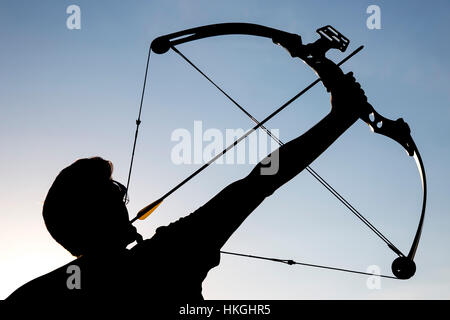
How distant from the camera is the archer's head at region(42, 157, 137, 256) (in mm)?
1308

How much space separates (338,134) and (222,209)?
71 cm

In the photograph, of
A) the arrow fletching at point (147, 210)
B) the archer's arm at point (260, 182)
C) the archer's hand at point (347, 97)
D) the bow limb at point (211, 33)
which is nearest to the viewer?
the archer's arm at point (260, 182)

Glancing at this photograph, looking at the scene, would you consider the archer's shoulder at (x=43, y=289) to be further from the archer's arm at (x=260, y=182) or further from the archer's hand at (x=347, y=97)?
the archer's hand at (x=347, y=97)

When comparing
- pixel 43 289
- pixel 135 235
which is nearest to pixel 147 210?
pixel 135 235

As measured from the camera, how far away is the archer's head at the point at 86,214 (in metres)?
1.31

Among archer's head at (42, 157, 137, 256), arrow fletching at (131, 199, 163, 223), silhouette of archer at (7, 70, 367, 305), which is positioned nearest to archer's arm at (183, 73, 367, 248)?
silhouette of archer at (7, 70, 367, 305)

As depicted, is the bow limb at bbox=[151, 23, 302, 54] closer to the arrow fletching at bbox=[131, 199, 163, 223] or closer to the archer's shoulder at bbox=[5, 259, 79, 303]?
the arrow fletching at bbox=[131, 199, 163, 223]

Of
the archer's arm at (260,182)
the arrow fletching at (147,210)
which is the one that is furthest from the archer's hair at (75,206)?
the arrow fletching at (147,210)

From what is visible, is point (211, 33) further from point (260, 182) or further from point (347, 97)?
point (260, 182)

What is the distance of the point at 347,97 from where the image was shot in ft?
6.29

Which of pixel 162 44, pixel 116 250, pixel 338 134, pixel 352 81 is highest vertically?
pixel 162 44

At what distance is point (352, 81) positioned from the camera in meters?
2.10
